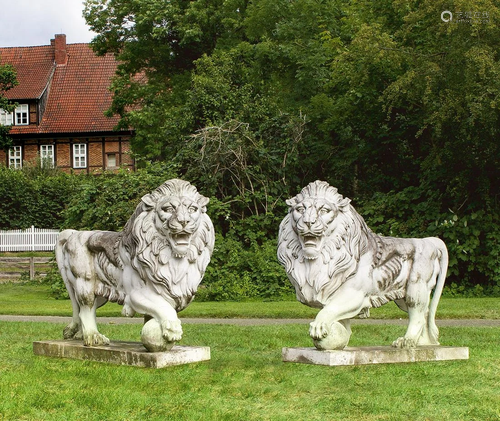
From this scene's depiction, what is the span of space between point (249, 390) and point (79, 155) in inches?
1808

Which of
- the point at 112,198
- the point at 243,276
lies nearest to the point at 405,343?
the point at 243,276

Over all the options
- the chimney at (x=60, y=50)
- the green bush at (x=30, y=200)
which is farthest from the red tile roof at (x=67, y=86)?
the green bush at (x=30, y=200)

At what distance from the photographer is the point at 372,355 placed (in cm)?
830

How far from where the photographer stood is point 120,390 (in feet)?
22.9

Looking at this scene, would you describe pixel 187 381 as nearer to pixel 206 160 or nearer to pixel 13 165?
pixel 206 160

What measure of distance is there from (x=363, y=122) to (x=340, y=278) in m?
14.5

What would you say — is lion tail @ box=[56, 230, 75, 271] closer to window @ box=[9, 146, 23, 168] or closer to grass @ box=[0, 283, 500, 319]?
grass @ box=[0, 283, 500, 319]

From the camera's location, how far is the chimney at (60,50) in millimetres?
53969

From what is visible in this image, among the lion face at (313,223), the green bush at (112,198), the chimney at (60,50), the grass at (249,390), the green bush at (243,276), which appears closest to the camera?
the grass at (249,390)

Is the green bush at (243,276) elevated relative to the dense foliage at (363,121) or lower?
lower

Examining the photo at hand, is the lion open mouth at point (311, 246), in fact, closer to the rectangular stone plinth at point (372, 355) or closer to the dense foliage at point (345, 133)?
the rectangular stone plinth at point (372, 355)

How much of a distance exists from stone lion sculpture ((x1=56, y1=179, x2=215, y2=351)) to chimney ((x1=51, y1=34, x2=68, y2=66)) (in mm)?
47376

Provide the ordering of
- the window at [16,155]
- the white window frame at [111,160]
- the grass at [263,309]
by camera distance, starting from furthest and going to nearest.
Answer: the window at [16,155] < the white window frame at [111,160] < the grass at [263,309]

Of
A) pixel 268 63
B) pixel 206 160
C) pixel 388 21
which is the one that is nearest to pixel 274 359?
pixel 206 160
